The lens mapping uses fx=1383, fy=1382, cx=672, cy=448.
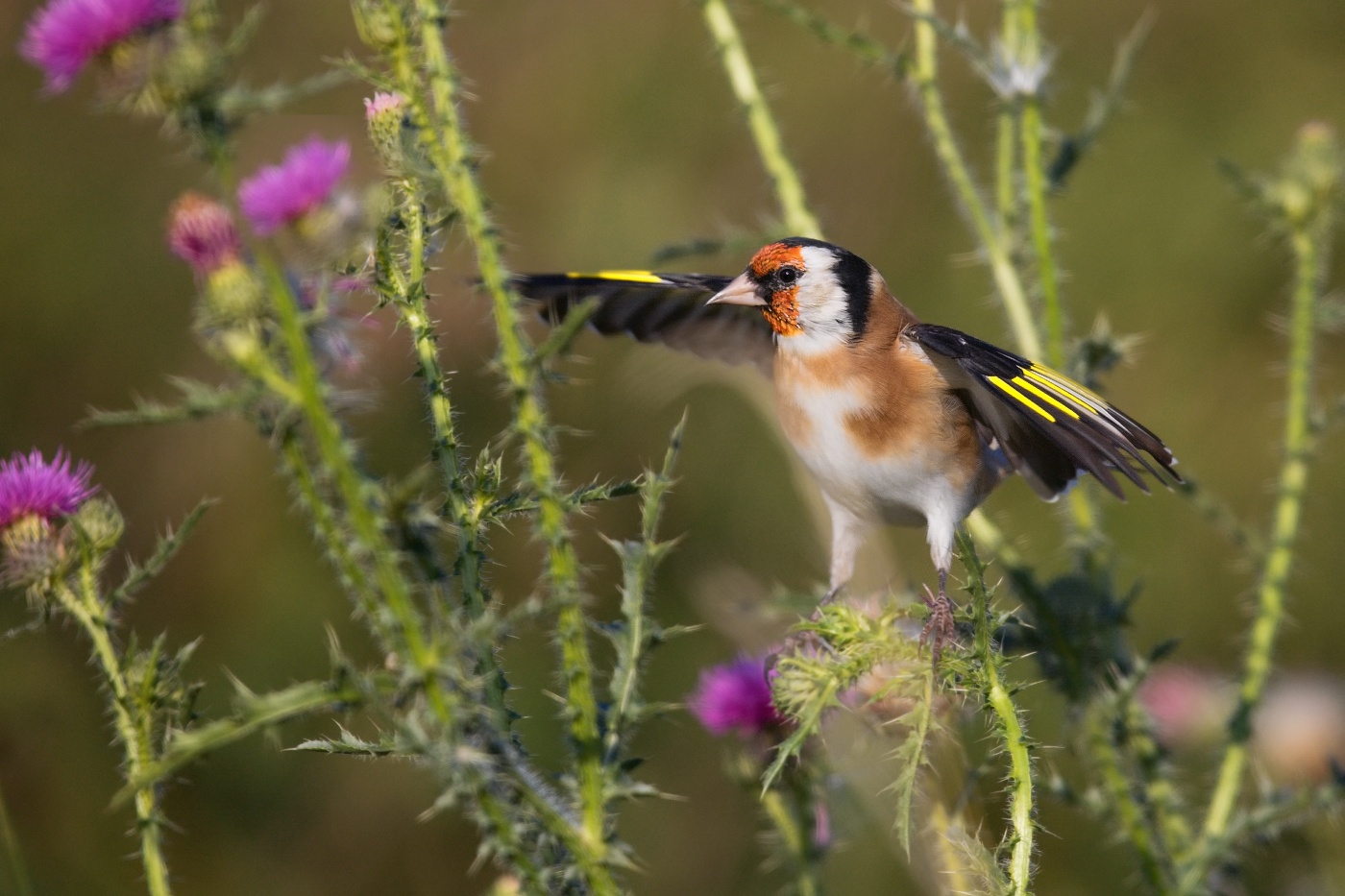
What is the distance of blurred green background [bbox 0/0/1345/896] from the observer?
436 centimetres

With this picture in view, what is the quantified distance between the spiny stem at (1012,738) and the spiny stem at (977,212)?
1.29m

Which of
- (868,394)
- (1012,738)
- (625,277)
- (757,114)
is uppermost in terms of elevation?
(757,114)

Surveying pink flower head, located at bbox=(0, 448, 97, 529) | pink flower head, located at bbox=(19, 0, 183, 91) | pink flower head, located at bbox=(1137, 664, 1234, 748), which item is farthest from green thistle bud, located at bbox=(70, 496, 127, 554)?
pink flower head, located at bbox=(1137, 664, 1234, 748)

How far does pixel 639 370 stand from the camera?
143 inches

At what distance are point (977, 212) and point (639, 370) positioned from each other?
3.33 feet

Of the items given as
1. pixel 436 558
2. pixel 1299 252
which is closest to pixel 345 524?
pixel 436 558

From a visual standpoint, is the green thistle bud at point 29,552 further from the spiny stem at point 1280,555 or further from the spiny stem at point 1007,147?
the spiny stem at point 1007,147

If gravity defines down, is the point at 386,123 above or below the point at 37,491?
above

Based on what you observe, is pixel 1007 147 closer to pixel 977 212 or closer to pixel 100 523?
pixel 977 212

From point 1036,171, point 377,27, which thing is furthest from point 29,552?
point 1036,171

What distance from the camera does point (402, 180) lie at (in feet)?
5.97

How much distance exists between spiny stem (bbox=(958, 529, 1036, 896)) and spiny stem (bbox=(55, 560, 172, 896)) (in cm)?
103

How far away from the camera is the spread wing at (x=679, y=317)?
3.10 m

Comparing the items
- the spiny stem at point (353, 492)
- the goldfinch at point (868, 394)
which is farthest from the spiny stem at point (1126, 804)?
the spiny stem at point (353, 492)
